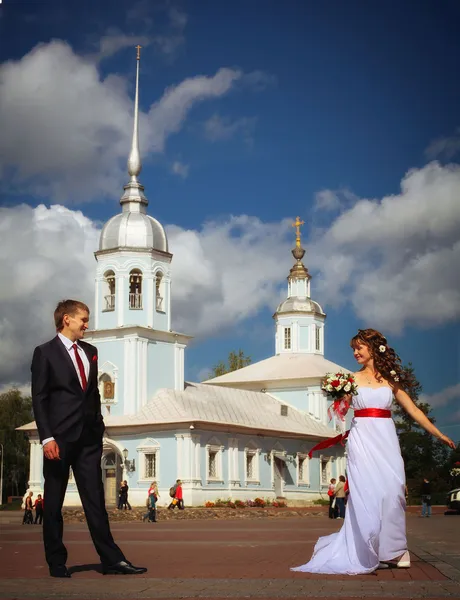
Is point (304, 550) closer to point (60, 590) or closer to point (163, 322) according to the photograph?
point (60, 590)

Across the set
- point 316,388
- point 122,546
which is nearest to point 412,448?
point 316,388

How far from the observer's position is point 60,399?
8.03 meters

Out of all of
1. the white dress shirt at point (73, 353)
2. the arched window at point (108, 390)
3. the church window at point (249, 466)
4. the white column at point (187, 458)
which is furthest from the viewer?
the church window at point (249, 466)

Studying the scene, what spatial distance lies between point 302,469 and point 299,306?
1604cm

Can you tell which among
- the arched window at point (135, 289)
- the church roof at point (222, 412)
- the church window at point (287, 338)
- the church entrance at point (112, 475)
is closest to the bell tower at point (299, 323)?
the church window at point (287, 338)

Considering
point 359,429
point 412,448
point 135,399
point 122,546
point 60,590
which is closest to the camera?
point 60,590

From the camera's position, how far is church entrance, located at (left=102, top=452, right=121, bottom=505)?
4694 centimetres

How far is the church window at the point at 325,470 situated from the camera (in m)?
56.0

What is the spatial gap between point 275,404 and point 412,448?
1146 cm

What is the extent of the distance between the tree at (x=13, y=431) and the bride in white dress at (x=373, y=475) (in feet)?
226

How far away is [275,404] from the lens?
188 feet

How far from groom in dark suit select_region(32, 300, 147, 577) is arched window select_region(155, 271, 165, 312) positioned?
41.0 m

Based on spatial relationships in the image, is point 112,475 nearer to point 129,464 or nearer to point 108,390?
point 129,464

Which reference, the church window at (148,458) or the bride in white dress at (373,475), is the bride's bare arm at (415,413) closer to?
the bride in white dress at (373,475)
